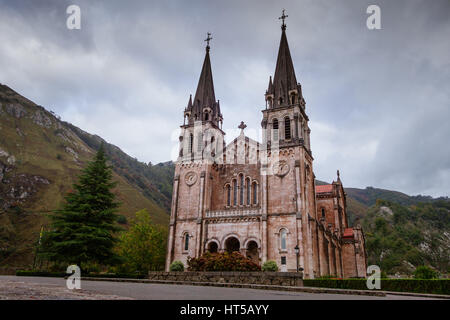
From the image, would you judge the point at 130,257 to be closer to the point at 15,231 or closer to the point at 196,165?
the point at 196,165

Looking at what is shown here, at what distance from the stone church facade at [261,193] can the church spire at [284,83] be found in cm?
13

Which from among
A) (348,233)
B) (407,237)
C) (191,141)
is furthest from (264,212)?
(407,237)

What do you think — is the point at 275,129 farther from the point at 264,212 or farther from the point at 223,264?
the point at 223,264

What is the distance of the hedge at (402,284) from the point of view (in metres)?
21.0

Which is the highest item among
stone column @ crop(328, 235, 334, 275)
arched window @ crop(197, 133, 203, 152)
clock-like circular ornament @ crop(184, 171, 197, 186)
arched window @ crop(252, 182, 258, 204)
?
arched window @ crop(197, 133, 203, 152)

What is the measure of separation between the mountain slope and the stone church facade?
150 feet

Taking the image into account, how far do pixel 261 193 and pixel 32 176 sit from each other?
77942 millimetres

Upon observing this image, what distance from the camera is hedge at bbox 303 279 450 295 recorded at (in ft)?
68.9

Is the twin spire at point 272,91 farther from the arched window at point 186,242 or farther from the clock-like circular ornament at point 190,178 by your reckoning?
the arched window at point 186,242

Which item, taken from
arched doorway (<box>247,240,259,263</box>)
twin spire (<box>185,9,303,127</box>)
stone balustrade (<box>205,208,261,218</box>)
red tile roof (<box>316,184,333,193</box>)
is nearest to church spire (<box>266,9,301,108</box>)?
twin spire (<box>185,9,303,127</box>)

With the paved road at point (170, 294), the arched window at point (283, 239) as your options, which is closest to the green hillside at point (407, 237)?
the arched window at point (283, 239)

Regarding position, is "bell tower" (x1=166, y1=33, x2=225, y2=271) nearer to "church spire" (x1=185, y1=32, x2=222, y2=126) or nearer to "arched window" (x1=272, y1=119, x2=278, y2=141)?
"church spire" (x1=185, y1=32, x2=222, y2=126)
